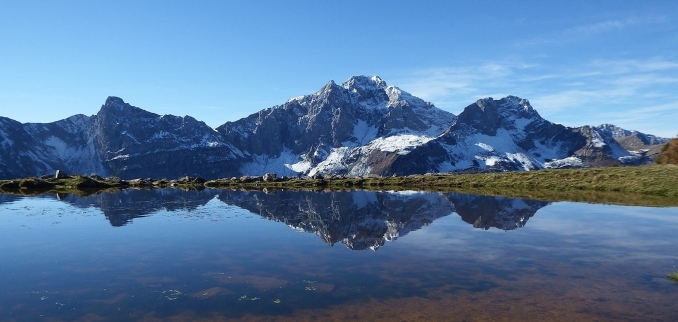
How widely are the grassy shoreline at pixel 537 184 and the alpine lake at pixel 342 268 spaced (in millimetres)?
24227

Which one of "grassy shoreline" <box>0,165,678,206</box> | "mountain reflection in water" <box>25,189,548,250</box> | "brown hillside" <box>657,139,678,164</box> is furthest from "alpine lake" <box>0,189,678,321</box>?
"brown hillside" <box>657,139,678,164</box>

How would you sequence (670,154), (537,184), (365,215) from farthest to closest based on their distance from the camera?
(537,184)
(670,154)
(365,215)

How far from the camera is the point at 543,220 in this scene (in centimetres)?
4109

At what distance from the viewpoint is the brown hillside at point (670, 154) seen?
86831mm

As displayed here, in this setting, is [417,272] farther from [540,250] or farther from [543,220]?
[543,220]

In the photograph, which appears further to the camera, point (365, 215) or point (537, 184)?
point (537, 184)

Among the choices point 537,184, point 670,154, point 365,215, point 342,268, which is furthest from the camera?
point 537,184

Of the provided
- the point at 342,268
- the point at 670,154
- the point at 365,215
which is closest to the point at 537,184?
the point at 670,154

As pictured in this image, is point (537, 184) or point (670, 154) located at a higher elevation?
point (670, 154)

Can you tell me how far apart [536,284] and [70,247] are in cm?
3030

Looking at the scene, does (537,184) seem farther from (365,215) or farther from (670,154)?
(365,215)

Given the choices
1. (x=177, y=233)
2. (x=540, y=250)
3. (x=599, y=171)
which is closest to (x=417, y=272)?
(x=540, y=250)

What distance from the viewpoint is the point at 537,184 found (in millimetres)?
92000

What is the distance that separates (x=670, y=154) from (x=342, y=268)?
3850 inches
